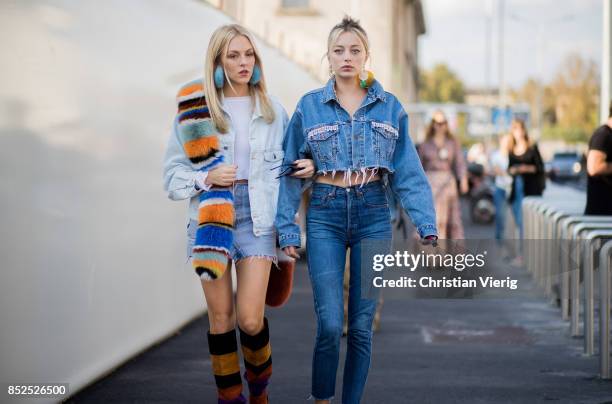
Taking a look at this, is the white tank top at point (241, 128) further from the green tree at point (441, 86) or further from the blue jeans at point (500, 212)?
the green tree at point (441, 86)

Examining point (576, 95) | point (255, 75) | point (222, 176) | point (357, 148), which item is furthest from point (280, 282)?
point (576, 95)

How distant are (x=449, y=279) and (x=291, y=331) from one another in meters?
3.76

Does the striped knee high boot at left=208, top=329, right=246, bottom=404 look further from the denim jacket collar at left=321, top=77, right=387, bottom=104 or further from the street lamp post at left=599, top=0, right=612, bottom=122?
the street lamp post at left=599, top=0, right=612, bottom=122

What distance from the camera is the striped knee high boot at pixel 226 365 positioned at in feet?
18.2

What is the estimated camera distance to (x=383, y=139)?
5.37m

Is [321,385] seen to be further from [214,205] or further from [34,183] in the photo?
[34,183]

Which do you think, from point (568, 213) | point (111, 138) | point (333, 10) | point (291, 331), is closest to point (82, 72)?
point (111, 138)

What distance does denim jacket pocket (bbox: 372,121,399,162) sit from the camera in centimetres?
535

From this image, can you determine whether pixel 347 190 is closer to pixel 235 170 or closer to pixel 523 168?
pixel 235 170

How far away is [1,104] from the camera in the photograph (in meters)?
5.25

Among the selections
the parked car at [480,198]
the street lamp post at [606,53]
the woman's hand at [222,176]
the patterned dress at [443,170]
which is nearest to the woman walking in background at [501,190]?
the street lamp post at [606,53]

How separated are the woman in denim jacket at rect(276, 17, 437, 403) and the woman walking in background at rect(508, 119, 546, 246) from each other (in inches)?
385

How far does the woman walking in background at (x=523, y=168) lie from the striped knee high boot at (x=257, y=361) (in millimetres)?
9698

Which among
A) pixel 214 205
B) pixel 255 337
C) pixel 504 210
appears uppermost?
pixel 214 205
